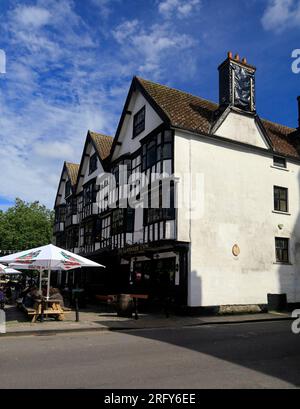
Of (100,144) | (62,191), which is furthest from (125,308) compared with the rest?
(62,191)

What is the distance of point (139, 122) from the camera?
80.2ft

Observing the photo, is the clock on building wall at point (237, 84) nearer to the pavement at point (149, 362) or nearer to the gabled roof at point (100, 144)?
the gabled roof at point (100, 144)

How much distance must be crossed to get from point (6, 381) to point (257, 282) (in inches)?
668

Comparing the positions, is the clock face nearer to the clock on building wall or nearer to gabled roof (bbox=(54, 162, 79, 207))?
the clock on building wall

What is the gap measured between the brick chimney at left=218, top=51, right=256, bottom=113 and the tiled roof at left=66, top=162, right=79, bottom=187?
20.5 metres

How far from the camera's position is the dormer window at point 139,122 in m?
23.8

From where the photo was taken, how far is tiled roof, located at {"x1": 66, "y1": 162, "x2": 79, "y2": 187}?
3984cm

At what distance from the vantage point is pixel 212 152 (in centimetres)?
2103

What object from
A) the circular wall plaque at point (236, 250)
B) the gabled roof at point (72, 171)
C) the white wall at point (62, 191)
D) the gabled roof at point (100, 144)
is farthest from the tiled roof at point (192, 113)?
the white wall at point (62, 191)

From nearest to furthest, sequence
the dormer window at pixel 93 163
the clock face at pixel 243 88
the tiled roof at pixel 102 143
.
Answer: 1. the clock face at pixel 243 88
2. the tiled roof at pixel 102 143
3. the dormer window at pixel 93 163

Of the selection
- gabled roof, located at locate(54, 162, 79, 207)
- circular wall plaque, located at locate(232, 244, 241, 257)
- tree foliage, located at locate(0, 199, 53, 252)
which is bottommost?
circular wall plaque, located at locate(232, 244, 241, 257)

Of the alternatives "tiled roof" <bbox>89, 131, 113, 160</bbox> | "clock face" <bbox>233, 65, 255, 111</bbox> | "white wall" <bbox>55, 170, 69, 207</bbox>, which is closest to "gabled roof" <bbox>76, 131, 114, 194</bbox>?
"tiled roof" <bbox>89, 131, 113, 160</bbox>

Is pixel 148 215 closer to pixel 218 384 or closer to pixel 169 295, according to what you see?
pixel 169 295

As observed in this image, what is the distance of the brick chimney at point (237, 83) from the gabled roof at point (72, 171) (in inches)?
797
